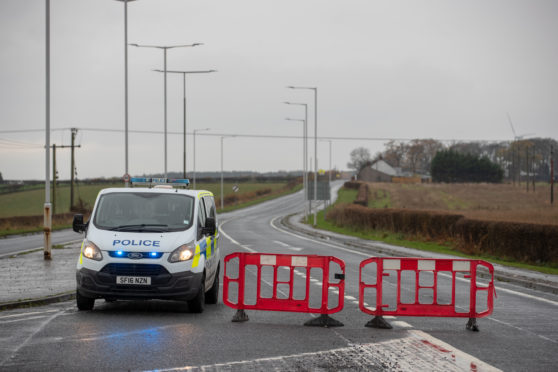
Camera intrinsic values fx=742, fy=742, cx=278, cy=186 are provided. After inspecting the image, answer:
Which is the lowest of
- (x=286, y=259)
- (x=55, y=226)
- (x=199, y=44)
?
(x=55, y=226)

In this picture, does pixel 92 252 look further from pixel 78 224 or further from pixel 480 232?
pixel 480 232

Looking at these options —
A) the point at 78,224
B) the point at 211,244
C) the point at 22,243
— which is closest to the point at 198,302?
the point at 211,244

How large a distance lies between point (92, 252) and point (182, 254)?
1336mm

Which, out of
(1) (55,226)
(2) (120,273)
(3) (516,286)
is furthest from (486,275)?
(1) (55,226)

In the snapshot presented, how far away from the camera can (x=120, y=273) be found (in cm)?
1074

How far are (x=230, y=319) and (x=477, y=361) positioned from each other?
4.00 meters

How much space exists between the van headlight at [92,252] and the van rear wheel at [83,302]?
0.61m

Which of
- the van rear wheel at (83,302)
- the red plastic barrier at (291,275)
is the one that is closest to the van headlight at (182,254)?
the red plastic barrier at (291,275)

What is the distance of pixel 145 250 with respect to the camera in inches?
424

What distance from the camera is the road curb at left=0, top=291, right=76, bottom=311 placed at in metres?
11.3

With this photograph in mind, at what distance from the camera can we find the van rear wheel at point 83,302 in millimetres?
11080

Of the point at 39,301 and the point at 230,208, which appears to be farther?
the point at 230,208

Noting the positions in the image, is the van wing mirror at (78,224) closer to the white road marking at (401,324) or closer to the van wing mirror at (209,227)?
the van wing mirror at (209,227)

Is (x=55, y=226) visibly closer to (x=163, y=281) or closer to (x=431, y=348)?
(x=163, y=281)
